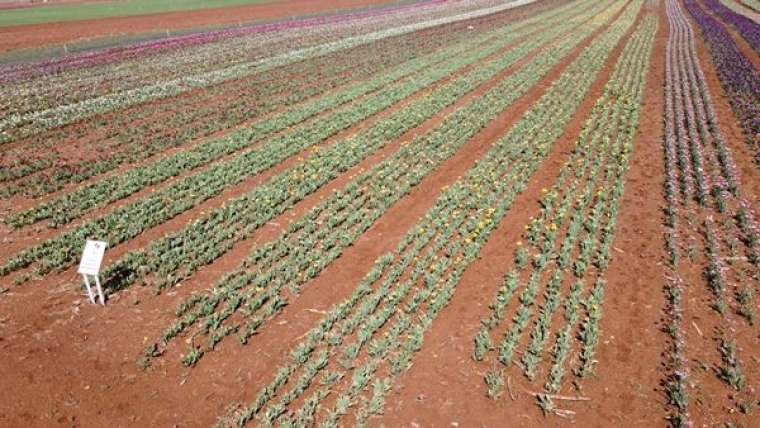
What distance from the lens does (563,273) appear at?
9.43m

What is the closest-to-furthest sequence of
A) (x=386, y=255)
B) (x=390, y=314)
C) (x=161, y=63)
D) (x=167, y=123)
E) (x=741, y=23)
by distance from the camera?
(x=390, y=314) < (x=386, y=255) < (x=167, y=123) < (x=161, y=63) < (x=741, y=23)

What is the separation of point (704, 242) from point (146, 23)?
5836 cm

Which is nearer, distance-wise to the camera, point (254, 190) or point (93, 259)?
point (93, 259)

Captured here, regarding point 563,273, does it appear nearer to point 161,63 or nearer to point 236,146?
point 236,146

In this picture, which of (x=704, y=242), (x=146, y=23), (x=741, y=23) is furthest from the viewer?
(x=146, y=23)

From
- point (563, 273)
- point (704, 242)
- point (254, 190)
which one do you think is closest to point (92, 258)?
point (254, 190)

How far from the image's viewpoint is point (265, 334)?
8133 millimetres

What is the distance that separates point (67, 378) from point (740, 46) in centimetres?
4384

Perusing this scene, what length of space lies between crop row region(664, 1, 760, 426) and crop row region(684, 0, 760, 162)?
3.97ft

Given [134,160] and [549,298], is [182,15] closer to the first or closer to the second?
[134,160]

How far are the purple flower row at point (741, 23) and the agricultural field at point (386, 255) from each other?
18584 mm

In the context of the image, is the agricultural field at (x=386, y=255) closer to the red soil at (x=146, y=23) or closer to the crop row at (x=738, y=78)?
the crop row at (x=738, y=78)

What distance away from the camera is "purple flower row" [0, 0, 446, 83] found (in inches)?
1172

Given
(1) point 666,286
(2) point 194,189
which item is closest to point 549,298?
(1) point 666,286
